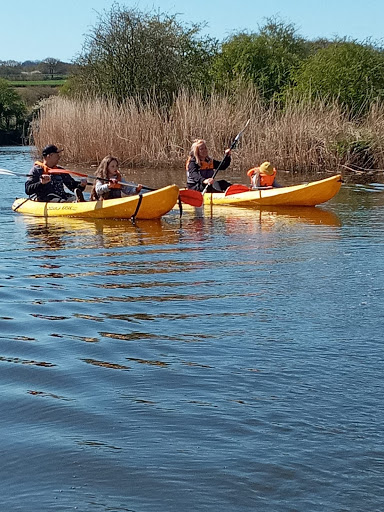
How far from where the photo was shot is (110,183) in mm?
12000

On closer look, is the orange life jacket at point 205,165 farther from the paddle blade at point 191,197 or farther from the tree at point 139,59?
the tree at point 139,59

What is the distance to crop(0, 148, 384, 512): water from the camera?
347 centimetres

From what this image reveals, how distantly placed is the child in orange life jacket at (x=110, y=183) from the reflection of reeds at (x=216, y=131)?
291 inches

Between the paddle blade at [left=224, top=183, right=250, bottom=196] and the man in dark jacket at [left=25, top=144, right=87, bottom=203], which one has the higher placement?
the man in dark jacket at [left=25, top=144, right=87, bottom=203]

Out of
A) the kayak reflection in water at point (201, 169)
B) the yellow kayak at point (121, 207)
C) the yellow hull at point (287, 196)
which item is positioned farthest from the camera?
the kayak reflection in water at point (201, 169)

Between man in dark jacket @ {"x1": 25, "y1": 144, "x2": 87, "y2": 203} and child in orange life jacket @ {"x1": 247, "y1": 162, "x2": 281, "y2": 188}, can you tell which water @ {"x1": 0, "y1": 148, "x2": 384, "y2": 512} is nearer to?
man in dark jacket @ {"x1": 25, "y1": 144, "x2": 87, "y2": 203}

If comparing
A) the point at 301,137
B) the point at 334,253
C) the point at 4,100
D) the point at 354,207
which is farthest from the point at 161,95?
the point at 4,100

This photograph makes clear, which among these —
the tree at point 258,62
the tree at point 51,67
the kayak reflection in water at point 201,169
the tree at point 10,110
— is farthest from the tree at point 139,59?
the tree at point 51,67

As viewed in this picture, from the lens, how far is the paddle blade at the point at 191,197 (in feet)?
41.1

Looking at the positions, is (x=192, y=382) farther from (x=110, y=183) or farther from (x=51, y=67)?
(x=51, y=67)

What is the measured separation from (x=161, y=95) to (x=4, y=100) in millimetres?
30047

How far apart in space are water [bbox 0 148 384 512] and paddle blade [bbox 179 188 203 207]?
356 centimetres

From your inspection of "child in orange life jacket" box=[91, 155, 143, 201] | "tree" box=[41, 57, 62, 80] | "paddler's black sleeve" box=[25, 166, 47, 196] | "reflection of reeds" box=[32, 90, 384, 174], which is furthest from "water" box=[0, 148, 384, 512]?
"tree" box=[41, 57, 62, 80]

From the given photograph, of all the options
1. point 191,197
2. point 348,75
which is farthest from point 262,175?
point 348,75
